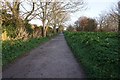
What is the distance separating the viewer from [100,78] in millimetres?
6828

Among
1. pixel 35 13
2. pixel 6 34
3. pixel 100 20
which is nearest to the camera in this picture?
pixel 6 34

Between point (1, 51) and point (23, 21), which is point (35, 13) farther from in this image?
point (1, 51)

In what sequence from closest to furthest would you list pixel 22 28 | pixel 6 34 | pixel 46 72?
pixel 46 72
pixel 6 34
pixel 22 28

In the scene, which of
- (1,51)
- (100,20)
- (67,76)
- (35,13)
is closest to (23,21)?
(35,13)

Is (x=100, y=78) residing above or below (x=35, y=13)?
below

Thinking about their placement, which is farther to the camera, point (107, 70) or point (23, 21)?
point (23, 21)

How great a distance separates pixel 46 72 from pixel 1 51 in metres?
4.78

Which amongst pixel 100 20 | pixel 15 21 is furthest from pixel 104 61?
pixel 100 20

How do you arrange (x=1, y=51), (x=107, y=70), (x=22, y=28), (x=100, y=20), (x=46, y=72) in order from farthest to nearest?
(x=100, y=20) < (x=22, y=28) < (x=1, y=51) < (x=46, y=72) < (x=107, y=70)

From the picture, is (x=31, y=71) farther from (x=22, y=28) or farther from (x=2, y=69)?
(x=22, y=28)

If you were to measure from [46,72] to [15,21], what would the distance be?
1615cm

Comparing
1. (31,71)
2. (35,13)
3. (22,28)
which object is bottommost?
(31,71)

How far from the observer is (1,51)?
1249 cm

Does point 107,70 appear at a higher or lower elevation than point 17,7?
lower
